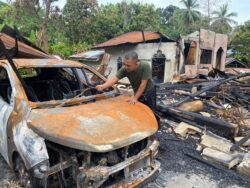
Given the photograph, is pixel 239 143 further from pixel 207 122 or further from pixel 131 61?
pixel 131 61

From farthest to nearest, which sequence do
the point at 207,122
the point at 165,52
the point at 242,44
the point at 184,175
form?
1. the point at 242,44
2. the point at 165,52
3. the point at 207,122
4. the point at 184,175

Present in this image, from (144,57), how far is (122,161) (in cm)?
1381

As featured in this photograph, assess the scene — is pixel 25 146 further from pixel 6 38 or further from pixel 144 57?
pixel 144 57

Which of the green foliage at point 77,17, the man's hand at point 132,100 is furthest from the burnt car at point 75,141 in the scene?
the green foliage at point 77,17

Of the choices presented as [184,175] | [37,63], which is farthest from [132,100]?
[37,63]

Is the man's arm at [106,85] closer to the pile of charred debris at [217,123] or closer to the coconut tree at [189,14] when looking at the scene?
the pile of charred debris at [217,123]

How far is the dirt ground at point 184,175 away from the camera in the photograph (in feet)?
12.9

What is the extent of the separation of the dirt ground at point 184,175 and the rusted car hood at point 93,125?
100 cm

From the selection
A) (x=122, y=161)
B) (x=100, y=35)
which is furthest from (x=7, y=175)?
(x=100, y=35)

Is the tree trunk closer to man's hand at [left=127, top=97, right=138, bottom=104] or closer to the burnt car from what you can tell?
the burnt car

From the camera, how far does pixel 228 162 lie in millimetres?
4453

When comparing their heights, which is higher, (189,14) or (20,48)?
(189,14)

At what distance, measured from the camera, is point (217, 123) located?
5.79 metres

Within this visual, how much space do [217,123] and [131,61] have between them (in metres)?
2.71
